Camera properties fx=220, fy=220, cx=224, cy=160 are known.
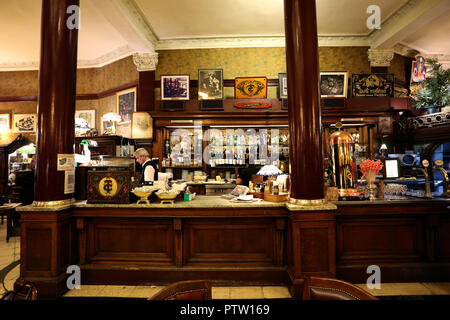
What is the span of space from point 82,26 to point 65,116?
3.98 meters

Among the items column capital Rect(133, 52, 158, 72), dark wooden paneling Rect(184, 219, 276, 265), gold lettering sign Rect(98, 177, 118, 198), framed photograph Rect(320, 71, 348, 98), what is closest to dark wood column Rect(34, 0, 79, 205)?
gold lettering sign Rect(98, 177, 118, 198)

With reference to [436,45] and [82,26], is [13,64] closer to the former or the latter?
[82,26]

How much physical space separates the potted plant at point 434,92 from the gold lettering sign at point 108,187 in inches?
302

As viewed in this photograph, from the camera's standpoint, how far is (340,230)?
9.39ft

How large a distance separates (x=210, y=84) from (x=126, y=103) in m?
2.64

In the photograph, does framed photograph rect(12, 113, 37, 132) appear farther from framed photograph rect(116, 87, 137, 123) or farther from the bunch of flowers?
the bunch of flowers

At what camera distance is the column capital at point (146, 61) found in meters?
6.10

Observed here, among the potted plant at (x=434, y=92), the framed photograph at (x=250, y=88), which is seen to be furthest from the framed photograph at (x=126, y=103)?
the potted plant at (x=434, y=92)

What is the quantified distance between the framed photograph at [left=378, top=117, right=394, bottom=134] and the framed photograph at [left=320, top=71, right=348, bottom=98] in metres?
1.38

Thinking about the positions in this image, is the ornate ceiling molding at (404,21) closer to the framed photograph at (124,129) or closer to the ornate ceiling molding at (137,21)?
the ornate ceiling molding at (137,21)

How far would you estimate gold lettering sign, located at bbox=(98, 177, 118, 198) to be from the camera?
285 cm

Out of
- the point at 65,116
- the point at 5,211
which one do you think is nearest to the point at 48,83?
the point at 65,116

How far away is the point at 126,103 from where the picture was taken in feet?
21.4
